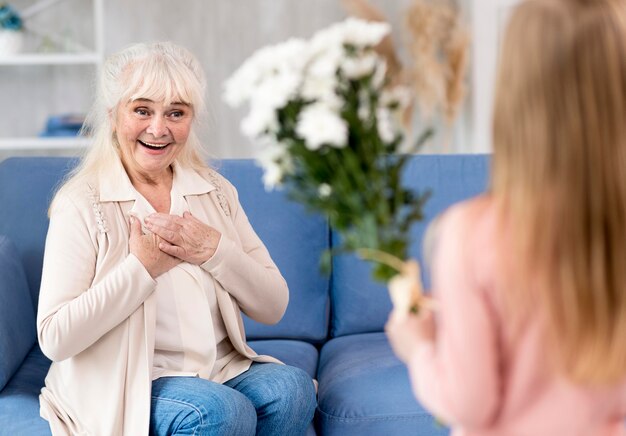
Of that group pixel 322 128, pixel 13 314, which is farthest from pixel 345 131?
pixel 13 314

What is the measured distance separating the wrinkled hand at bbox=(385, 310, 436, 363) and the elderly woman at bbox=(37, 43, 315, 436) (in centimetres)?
87

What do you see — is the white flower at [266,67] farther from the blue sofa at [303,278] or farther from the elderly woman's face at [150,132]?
the blue sofa at [303,278]

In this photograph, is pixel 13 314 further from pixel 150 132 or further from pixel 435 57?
pixel 435 57

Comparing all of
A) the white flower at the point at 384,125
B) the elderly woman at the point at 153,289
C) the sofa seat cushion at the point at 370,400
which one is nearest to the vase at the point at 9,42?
the elderly woman at the point at 153,289

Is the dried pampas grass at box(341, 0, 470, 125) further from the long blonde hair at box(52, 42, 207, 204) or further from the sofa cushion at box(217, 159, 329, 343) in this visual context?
the long blonde hair at box(52, 42, 207, 204)

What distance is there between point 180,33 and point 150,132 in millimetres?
2702

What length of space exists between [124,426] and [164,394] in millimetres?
114

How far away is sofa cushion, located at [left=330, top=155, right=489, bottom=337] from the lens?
9.12ft

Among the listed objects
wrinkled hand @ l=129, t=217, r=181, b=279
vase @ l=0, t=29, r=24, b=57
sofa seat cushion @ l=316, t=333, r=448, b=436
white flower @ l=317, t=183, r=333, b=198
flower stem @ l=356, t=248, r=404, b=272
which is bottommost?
sofa seat cushion @ l=316, t=333, r=448, b=436

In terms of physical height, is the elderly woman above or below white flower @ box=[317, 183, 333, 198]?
below

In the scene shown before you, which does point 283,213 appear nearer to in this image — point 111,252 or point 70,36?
point 111,252

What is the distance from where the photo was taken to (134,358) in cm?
211

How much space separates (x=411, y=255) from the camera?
275 centimetres

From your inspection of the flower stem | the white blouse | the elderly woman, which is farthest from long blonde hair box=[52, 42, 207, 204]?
the flower stem
